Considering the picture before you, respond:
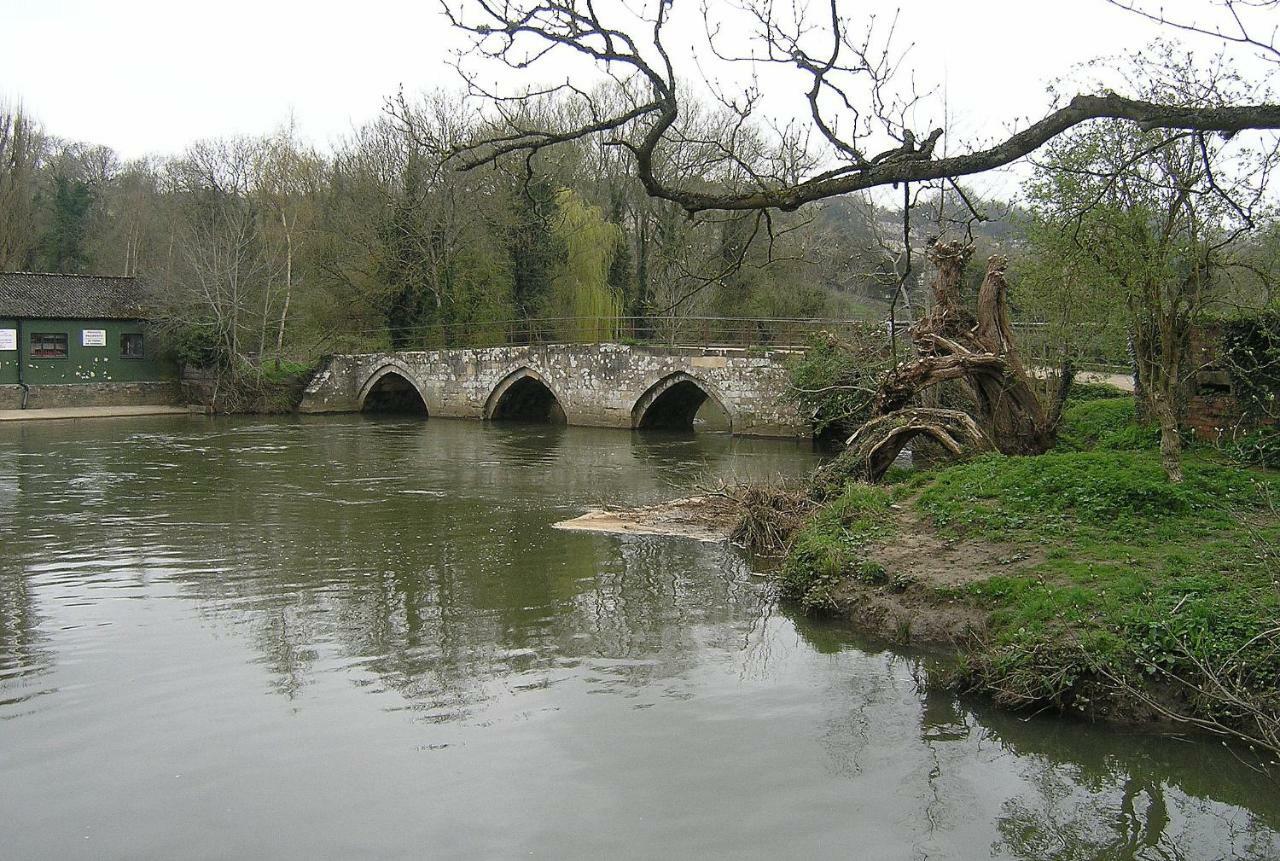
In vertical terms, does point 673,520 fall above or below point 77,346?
below

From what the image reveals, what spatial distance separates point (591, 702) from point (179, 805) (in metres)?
2.85

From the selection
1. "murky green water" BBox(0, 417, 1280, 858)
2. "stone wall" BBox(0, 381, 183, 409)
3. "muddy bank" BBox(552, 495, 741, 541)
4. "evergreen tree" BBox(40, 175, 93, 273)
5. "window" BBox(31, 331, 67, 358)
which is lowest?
"murky green water" BBox(0, 417, 1280, 858)

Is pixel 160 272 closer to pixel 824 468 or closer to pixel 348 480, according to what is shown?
pixel 348 480

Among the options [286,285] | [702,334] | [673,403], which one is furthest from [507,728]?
[286,285]

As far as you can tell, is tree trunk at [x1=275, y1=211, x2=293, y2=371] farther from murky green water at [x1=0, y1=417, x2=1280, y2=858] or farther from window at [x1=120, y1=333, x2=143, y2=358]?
murky green water at [x1=0, y1=417, x2=1280, y2=858]

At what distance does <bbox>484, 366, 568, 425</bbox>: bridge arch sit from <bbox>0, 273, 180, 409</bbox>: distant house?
12.9 metres

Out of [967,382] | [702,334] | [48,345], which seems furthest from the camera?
[48,345]

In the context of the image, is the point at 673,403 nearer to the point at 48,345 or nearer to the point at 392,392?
the point at 392,392

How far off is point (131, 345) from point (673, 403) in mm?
21075

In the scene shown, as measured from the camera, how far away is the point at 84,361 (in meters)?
38.8

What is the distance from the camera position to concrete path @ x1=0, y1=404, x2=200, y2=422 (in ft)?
116

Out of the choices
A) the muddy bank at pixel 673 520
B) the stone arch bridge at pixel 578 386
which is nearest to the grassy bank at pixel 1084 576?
the muddy bank at pixel 673 520

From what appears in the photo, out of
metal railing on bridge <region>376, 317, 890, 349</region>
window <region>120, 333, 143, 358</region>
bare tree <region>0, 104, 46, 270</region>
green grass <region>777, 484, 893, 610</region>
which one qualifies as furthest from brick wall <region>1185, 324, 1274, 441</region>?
bare tree <region>0, 104, 46, 270</region>

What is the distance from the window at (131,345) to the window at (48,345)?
190 centimetres
